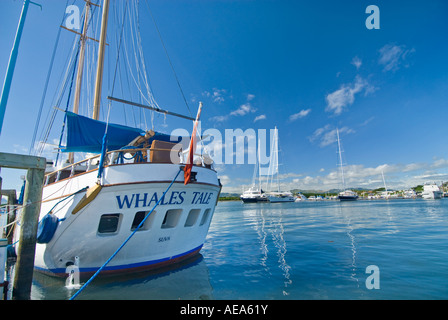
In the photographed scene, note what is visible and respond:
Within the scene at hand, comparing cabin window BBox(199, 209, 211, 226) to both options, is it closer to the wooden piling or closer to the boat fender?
the boat fender

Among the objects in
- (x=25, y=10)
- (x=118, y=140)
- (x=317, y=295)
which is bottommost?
(x=317, y=295)

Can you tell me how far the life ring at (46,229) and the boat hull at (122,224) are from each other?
0.13 m

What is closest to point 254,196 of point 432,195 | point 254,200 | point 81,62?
point 254,200

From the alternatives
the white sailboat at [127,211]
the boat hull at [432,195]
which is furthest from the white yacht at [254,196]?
the white sailboat at [127,211]

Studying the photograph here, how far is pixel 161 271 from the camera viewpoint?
7.56 metres

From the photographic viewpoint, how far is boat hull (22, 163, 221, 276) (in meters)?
6.75

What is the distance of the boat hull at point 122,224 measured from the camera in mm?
6754

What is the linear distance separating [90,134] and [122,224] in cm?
466

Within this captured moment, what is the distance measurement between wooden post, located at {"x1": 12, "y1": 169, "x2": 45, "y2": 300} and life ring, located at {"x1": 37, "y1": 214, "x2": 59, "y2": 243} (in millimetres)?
1095

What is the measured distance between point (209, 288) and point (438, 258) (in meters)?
8.80

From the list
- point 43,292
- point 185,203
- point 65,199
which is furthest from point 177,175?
point 43,292

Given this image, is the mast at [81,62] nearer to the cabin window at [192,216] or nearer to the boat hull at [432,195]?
the cabin window at [192,216]
